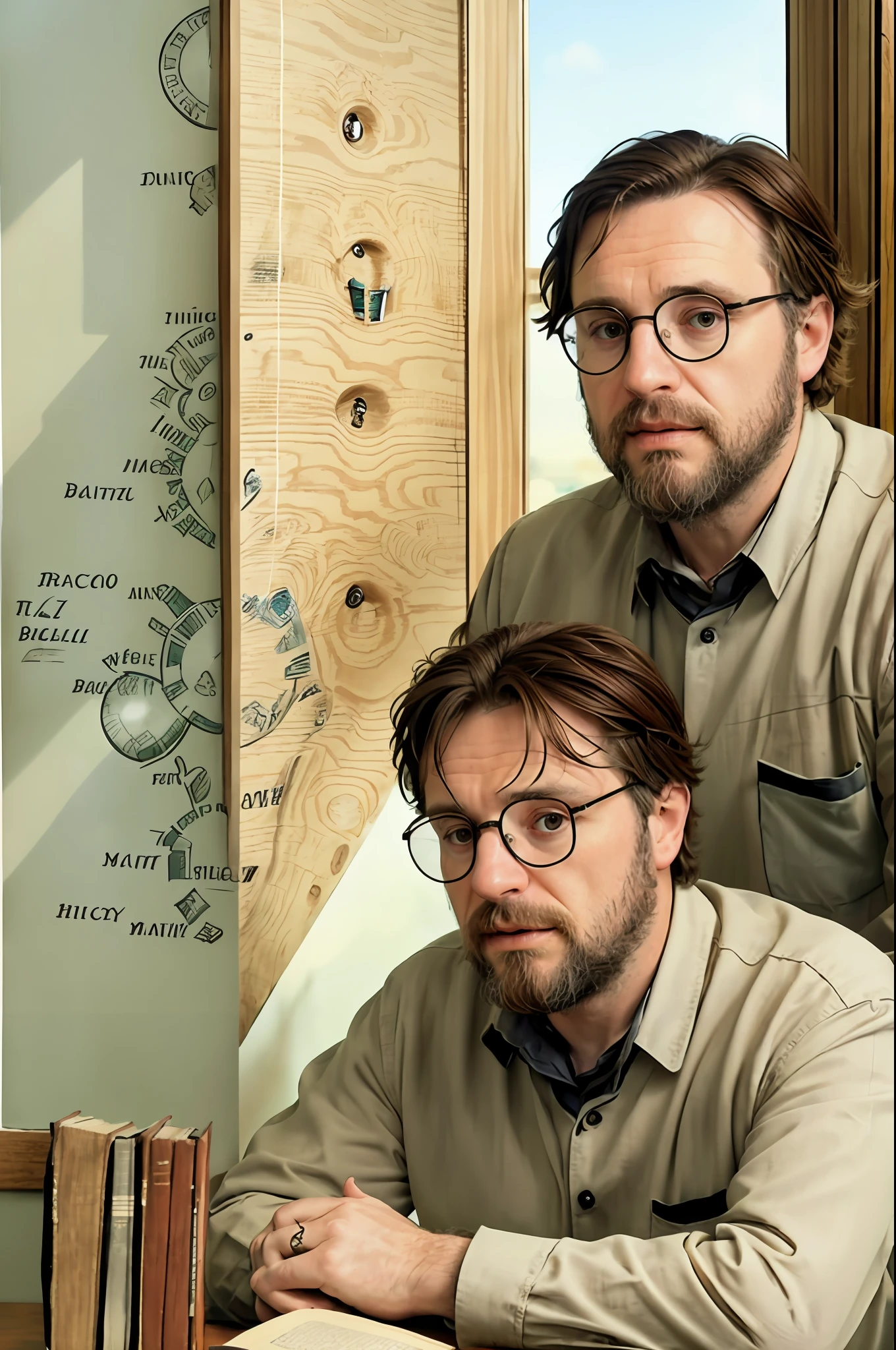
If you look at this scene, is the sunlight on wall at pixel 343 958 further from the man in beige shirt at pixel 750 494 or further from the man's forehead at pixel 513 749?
the man's forehead at pixel 513 749

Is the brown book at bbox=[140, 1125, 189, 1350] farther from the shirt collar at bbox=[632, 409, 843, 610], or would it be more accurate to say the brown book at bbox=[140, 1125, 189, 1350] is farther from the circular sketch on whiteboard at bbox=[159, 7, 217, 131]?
the circular sketch on whiteboard at bbox=[159, 7, 217, 131]

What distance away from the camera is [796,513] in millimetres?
1685

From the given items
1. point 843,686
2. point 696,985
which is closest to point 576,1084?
point 696,985

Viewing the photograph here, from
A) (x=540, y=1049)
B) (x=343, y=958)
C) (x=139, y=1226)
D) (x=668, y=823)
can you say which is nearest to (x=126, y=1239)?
(x=139, y=1226)

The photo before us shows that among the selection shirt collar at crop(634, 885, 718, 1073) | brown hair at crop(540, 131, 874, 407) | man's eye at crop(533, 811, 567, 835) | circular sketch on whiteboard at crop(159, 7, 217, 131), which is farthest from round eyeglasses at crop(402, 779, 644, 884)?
circular sketch on whiteboard at crop(159, 7, 217, 131)

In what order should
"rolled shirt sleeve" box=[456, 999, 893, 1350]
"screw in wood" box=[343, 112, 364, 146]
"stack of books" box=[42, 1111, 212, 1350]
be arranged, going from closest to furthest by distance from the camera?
"rolled shirt sleeve" box=[456, 999, 893, 1350], "stack of books" box=[42, 1111, 212, 1350], "screw in wood" box=[343, 112, 364, 146]

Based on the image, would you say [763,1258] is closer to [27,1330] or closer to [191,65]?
[27,1330]

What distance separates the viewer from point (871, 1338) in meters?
1.38

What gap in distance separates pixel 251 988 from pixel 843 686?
3.67ft

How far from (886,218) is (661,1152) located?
4.65ft

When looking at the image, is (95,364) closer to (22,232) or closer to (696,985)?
(22,232)

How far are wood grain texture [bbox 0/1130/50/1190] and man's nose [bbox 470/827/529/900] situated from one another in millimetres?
1254

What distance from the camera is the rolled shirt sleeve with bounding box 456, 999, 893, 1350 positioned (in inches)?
47.1

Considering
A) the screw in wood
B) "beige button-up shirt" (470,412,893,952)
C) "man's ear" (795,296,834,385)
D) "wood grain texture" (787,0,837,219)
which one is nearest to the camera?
"beige button-up shirt" (470,412,893,952)
